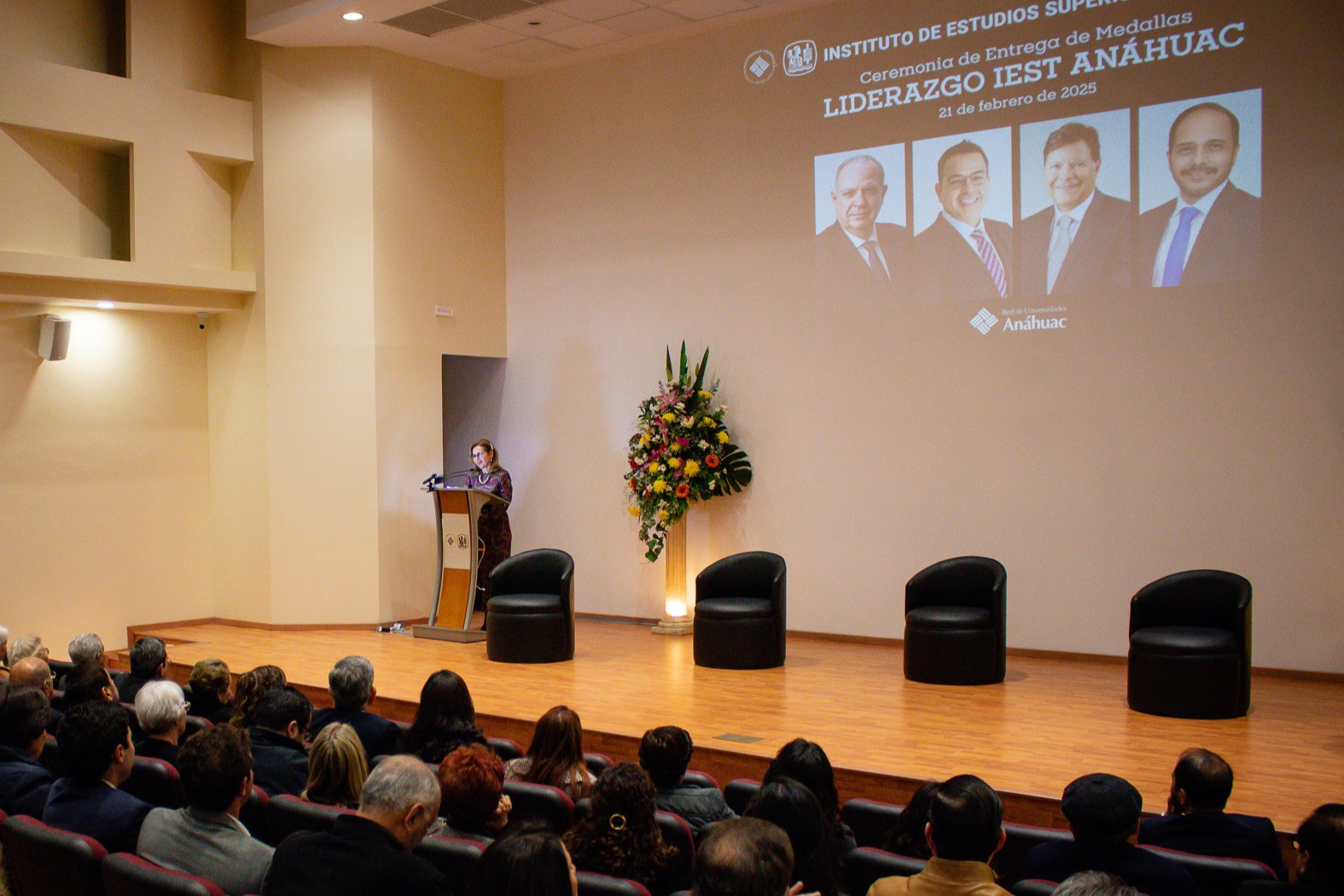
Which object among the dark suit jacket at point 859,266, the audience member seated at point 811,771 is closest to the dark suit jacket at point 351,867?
the audience member seated at point 811,771

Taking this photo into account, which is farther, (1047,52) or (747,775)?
(1047,52)

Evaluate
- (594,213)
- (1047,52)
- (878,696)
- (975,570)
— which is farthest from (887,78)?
(878,696)

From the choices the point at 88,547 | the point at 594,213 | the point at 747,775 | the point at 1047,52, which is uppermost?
the point at 1047,52

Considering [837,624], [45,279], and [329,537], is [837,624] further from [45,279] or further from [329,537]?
[45,279]

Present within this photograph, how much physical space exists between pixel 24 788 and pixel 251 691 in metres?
0.80

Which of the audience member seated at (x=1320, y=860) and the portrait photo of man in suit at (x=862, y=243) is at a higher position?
the portrait photo of man in suit at (x=862, y=243)

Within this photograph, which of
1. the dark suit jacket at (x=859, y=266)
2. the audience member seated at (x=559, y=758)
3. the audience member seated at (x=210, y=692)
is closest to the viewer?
the audience member seated at (x=559, y=758)

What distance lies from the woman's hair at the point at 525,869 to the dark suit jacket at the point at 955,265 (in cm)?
624

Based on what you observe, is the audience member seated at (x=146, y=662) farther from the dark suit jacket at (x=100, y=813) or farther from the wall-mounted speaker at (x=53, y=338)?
the wall-mounted speaker at (x=53, y=338)

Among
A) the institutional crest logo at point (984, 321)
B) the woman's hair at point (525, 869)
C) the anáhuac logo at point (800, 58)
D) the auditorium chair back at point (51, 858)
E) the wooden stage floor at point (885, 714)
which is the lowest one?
the wooden stage floor at point (885, 714)

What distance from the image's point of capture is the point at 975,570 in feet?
23.3

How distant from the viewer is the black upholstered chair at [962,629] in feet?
22.4

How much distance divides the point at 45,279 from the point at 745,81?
5.16m

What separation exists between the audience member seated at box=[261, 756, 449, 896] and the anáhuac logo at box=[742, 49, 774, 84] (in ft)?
23.0
